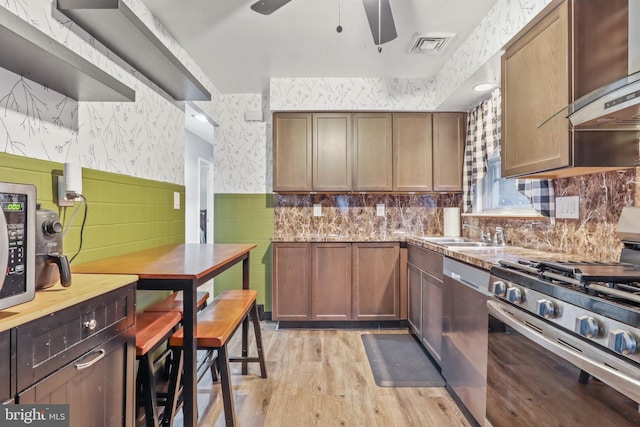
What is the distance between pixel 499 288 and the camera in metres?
1.43

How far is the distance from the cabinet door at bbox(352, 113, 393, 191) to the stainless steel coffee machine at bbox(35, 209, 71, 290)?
2612 millimetres

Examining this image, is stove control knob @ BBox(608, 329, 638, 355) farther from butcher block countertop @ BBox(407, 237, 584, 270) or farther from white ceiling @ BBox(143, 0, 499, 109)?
white ceiling @ BBox(143, 0, 499, 109)

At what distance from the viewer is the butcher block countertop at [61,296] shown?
783mm

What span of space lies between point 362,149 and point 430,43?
1.13 meters

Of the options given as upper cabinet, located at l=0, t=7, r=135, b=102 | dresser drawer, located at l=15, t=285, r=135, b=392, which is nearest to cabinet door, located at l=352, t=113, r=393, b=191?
upper cabinet, located at l=0, t=7, r=135, b=102

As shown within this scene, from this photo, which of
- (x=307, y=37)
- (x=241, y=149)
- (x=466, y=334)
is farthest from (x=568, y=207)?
(x=241, y=149)

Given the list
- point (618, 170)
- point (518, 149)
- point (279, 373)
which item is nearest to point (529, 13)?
point (518, 149)

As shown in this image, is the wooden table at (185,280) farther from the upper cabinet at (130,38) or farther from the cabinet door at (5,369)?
the upper cabinet at (130,38)

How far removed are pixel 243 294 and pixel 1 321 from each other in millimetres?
1476

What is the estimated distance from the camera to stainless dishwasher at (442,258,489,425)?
64.5 inches

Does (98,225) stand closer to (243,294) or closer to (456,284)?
(243,294)

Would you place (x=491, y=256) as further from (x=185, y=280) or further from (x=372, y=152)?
(x=372, y=152)

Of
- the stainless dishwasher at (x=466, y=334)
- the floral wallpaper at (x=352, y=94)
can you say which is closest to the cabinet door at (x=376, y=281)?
the stainless dishwasher at (x=466, y=334)

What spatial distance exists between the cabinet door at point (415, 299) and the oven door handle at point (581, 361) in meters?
1.43
